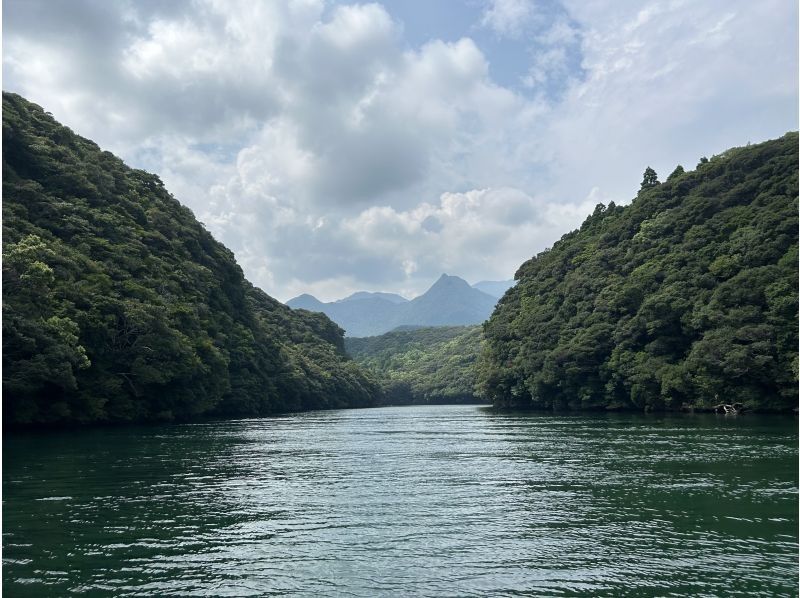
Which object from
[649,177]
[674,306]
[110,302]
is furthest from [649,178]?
[110,302]

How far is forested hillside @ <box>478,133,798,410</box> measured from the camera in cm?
6225

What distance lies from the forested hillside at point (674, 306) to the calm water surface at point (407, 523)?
3384 centimetres

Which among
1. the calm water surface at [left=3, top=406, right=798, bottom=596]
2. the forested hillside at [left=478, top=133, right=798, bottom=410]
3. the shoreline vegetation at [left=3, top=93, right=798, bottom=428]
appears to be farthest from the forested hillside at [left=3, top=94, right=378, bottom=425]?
the forested hillside at [left=478, top=133, right=798, bottom=410]

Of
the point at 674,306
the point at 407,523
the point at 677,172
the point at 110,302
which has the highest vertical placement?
the point at 677,172

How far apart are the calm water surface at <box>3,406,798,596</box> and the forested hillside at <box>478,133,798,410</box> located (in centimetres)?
3384

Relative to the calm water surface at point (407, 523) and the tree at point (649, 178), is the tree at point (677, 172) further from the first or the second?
the calm water surface at point (407, 523)

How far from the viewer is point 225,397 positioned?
86.8 meters

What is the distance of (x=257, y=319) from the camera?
372ft

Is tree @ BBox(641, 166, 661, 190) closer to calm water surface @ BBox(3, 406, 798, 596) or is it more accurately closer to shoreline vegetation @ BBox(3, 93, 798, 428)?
shoreline vegetation @ BBox(3, 93, 798, 428)

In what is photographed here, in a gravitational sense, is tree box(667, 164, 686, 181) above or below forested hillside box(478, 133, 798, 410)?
above

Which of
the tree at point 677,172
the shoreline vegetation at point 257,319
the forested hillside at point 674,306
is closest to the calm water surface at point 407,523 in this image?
the shoreline vegetation at point 257,319

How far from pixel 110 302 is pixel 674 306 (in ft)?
204

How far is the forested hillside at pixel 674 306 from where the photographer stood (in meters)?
62.2

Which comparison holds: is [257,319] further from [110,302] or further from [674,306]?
[674,306]
